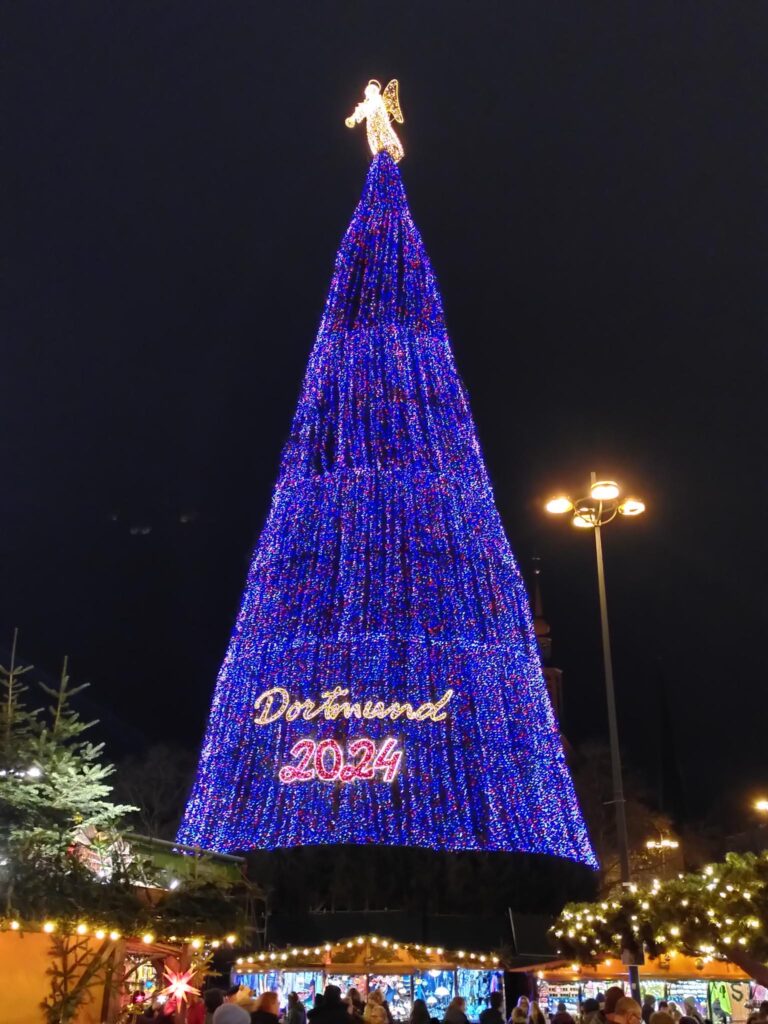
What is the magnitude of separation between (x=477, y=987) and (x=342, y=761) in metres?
5.58

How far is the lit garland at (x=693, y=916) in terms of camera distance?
439 inches

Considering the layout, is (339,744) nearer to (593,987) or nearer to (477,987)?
(477,987)

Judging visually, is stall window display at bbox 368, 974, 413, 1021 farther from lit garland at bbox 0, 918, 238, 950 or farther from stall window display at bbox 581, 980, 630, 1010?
lit garland at bbox 0, 918, 238, 950

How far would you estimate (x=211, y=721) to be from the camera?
2492 cm

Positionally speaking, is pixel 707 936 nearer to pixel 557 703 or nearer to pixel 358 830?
pixel 358 830

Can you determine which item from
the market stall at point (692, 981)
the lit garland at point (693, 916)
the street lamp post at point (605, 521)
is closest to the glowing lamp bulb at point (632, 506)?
the street lamp post at point (605, 521)

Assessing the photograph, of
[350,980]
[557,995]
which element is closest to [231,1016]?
[350,980]

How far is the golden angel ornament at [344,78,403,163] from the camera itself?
32594 mm

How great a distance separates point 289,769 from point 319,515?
6365 mm

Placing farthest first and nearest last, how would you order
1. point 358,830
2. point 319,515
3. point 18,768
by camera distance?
point 319,515, point 358,830, point 18,768

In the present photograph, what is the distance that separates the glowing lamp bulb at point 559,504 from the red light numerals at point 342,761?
31.2ft

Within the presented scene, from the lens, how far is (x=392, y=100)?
33.6m

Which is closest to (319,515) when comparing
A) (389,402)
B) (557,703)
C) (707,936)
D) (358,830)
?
(389,402)

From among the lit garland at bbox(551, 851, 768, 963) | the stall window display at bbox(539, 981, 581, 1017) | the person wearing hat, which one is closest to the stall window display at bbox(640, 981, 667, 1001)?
the lit garland at bbox(551, 851, 768, 963)
